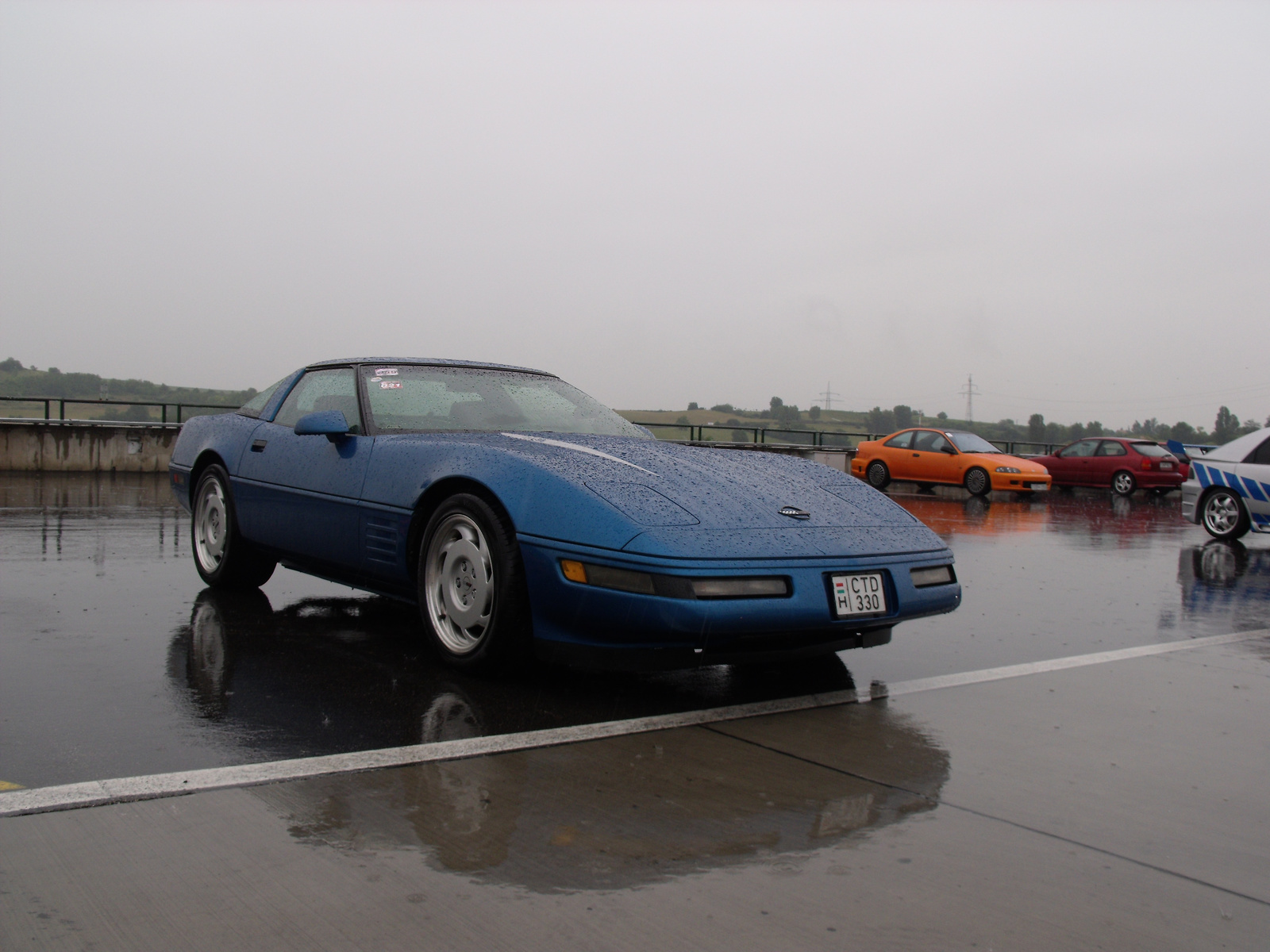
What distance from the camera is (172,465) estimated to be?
23.4 feet

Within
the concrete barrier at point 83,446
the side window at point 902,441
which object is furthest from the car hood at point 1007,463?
the concrete barrier at point 83,446

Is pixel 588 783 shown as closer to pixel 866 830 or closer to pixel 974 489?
pixel 866 830

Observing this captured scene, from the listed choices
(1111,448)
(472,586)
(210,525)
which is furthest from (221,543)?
(1111,448)

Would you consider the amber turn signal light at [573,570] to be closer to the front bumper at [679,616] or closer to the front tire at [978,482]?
the front bumper at [679,616]

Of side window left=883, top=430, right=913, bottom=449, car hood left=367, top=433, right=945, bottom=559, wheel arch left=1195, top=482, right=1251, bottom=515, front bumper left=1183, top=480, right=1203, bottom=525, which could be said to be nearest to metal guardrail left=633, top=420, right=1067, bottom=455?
side window left=883, top=430, right=913, bottom=449

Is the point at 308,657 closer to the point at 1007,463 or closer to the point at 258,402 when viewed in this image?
the point at 258,402

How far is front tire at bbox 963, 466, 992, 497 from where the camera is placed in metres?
21.5

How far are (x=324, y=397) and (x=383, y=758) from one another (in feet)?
9.39

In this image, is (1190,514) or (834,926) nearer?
(834,926)

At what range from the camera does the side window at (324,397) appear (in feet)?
18.1

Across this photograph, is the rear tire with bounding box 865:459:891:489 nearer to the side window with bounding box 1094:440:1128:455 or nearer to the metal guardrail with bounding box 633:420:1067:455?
the side window with bounding box 1094:440:1128:455

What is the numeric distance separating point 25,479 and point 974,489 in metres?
16.5

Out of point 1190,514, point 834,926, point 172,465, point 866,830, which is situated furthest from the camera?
point 1190,514

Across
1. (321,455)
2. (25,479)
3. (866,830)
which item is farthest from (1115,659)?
(25,479)
